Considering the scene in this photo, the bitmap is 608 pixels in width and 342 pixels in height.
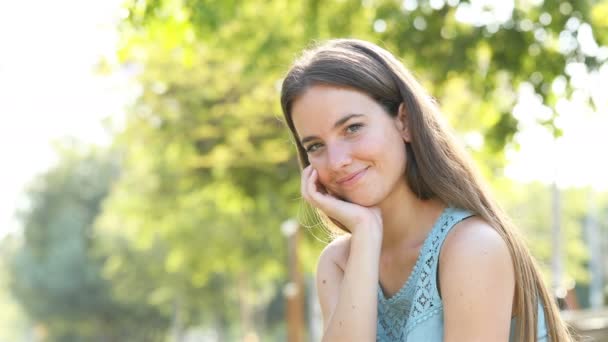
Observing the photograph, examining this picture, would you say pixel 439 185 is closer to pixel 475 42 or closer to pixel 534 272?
pixel 534 272

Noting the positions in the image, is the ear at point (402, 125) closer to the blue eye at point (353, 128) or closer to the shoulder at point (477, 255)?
the blue eye at point (353, 128)

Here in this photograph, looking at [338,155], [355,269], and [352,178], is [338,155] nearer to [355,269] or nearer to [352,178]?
[352,178]

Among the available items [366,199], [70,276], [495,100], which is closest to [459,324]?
[366,199]

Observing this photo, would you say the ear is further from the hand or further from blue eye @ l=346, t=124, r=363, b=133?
the hand

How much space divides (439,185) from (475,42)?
6737 mm

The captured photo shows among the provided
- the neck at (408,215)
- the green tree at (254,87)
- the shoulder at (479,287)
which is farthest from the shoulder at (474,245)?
the green tree at (254,87)

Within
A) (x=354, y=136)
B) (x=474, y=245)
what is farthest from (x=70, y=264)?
(x=474, y=245)

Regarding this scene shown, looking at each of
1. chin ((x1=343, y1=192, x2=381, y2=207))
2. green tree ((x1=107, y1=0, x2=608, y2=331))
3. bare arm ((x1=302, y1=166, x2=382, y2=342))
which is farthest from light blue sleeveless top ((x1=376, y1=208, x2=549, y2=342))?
green tree ((x1=107, y1=0, x2=608, y2=331))

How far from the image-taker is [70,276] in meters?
47.6

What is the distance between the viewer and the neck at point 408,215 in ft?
12.5

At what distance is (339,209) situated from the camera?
3889 millimetres

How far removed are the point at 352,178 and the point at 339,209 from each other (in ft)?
0.54

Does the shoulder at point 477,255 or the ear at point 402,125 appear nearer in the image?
the shoulder at point 477,255

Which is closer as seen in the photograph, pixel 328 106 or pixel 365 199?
pixel 328 106
